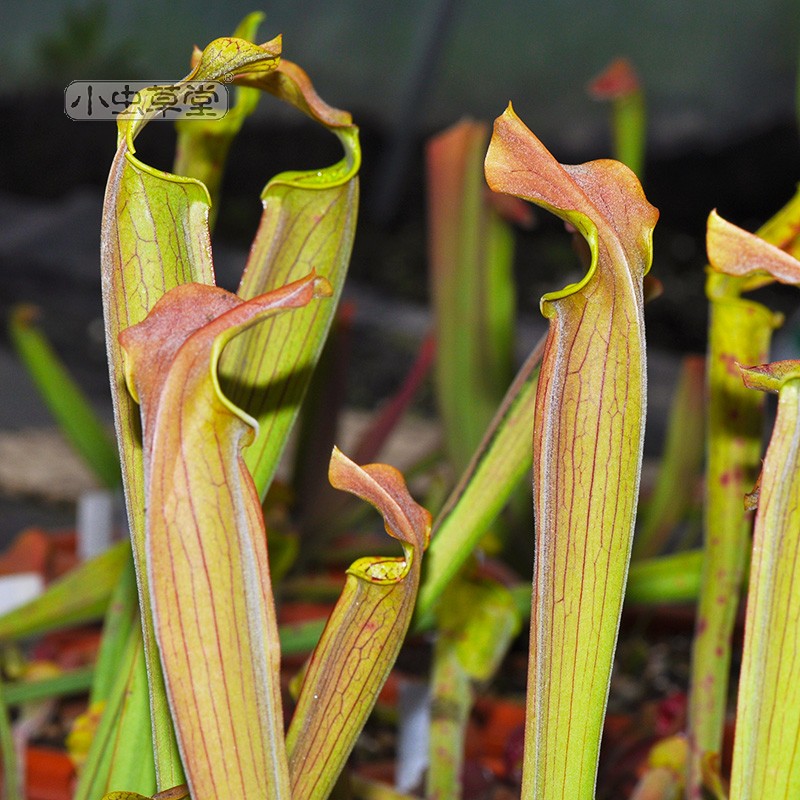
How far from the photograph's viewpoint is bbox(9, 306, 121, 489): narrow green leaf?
1.10 metres

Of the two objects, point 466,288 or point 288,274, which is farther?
point 466,288

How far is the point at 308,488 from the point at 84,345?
7.13ft

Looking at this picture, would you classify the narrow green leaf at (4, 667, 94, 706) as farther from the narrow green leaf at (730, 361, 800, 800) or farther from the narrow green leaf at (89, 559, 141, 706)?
the narrow green leaf at (730, 361, 800, 800)

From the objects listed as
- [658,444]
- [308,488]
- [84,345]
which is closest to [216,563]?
[308,488]

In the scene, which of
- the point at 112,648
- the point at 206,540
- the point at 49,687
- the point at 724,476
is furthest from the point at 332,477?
the point at 49,687

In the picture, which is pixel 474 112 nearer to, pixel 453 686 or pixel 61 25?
pixel 61 25

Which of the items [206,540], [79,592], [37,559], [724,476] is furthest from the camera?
[37,559]

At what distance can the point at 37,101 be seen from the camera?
5371 mm

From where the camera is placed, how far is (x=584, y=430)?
0.28 meters

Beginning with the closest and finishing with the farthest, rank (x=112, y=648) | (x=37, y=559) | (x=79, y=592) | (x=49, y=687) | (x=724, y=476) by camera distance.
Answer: (x=724, y=476) → (x=112, y=648) → (x=49, y=687) → (x=79, y=592) → (x=37, y=559)

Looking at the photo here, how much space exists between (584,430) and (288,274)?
130 mm

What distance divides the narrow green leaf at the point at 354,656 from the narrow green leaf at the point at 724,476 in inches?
7.2

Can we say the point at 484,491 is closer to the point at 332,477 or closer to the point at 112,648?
the point at 332,477

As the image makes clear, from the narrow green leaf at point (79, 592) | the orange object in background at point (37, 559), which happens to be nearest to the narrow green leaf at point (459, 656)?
the narrow green leaf at point (79, 592)
